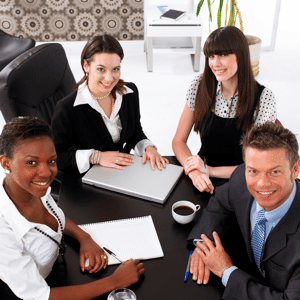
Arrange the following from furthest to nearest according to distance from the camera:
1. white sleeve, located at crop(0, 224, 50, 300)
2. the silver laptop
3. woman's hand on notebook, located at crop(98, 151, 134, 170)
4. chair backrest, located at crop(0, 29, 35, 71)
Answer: chair backrest, located at crop(0, 29, 35, 71), woman's hand on notebook, located at crop(98, 151, 134, 170), the silver laptop, white sleeve, located at crop(0, 224, 50, 300)

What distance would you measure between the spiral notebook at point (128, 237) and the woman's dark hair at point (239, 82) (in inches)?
30.4

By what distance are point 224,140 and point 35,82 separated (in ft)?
3.42

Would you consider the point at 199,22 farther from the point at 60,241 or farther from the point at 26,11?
the point at 60,241

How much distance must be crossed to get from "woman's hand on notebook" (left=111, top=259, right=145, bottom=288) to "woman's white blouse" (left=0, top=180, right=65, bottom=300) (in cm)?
21

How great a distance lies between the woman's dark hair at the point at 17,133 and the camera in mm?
996

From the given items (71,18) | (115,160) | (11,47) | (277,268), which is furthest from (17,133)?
(71,18)

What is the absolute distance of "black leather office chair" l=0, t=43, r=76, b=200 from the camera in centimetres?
168

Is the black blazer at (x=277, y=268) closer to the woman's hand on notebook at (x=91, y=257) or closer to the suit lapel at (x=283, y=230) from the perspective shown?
the suit lapel at (x=283, y=230)

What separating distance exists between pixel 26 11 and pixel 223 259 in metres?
4.22

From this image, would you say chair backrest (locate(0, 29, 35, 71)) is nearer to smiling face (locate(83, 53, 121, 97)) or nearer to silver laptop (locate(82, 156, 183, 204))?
smiling face (locate(83, 53, 121, 97))

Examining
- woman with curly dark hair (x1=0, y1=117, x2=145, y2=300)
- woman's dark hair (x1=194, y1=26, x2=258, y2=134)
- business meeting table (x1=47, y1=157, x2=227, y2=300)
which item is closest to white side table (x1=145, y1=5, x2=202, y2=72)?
woman's dark hair (x1=194, y1=26, x2=258, y2=134)

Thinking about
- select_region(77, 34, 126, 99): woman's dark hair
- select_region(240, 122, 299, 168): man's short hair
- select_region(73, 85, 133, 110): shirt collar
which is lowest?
select_region(73, 85, 133, 110): shirt collar

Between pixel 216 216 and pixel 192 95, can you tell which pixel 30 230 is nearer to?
pixel 216 216

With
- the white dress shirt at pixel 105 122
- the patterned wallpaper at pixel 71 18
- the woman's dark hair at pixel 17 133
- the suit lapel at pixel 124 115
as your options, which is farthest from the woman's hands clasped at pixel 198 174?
the patterned wallpaper at pixel 71 18
